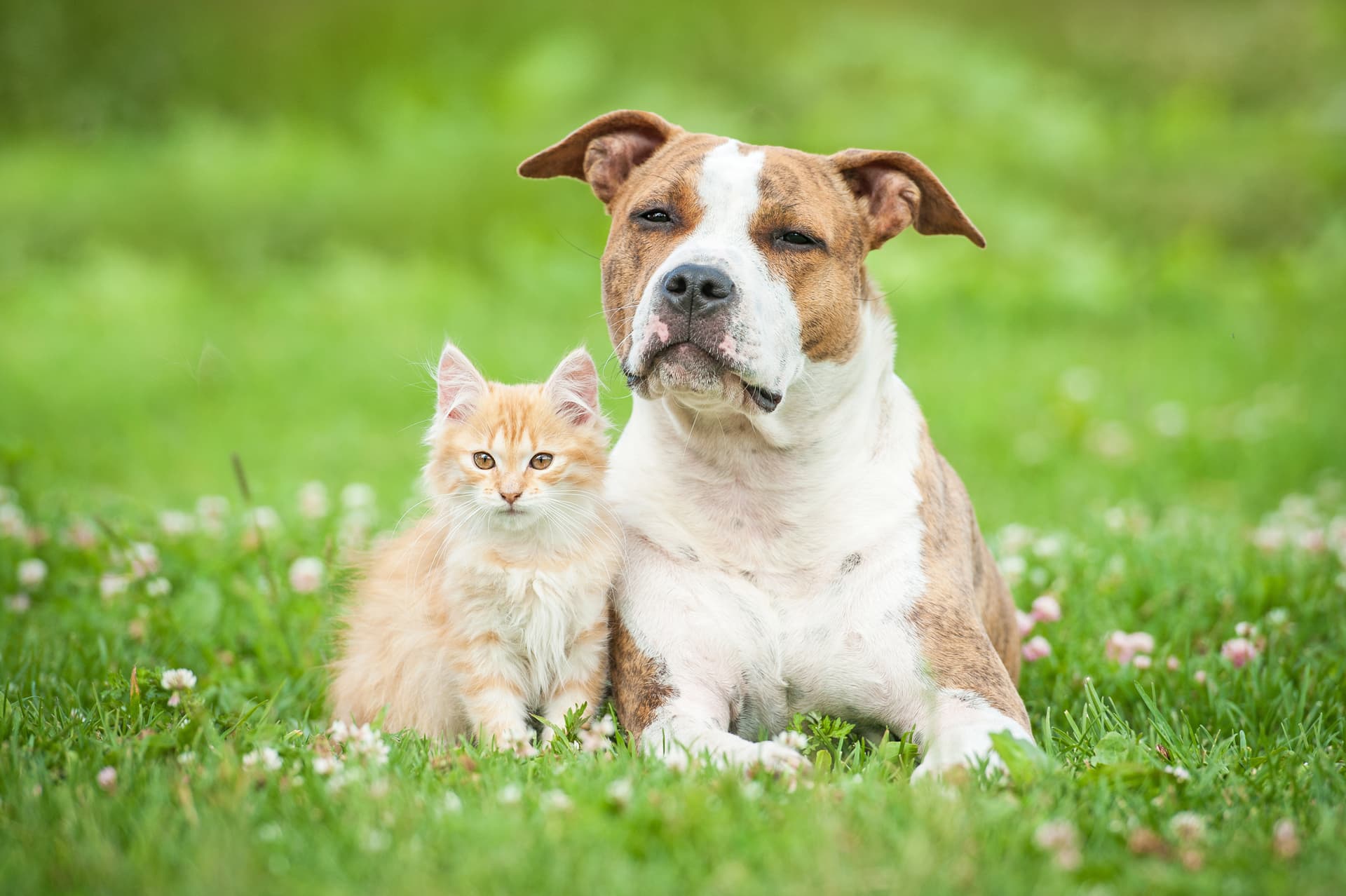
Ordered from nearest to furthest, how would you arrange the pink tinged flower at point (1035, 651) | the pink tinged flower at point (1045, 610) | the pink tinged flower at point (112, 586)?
the pink tinged flower at point (1035, 651)
the pink tinged flower at point (1045, 610)
the pink tinged flower at point (112, 586)

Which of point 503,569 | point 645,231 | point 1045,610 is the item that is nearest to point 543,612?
point 503,569

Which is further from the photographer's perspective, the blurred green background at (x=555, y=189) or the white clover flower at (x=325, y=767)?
the blurred green background at (x=555, y=189)

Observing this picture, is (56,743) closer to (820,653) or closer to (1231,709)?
(820,653)

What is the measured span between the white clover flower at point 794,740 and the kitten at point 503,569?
1.89 ft

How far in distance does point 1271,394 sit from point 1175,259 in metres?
3.03

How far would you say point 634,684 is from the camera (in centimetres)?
374

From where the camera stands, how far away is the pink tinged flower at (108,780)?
2990 mm

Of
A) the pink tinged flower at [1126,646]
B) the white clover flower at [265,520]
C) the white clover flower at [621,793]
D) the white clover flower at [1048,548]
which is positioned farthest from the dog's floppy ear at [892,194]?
the white clover flower at [265,520]

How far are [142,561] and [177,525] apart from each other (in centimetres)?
72

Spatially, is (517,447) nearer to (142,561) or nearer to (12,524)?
(142,561)

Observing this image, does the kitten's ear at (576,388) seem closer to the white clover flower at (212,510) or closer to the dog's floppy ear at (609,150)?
the dog's floppy ear at (609,150)

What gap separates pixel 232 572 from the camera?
5.65 meters

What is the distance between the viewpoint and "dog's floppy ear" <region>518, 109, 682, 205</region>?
175 inches

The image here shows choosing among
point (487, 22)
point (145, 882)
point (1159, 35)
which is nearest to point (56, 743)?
point (145, 882)
